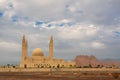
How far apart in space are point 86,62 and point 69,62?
201 ft

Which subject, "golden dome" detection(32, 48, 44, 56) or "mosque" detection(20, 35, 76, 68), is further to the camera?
"golden dome" detection(32, 48, 44, 56)

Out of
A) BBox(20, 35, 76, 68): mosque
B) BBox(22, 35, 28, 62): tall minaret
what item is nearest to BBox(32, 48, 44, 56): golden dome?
BBox(20, 35, 76, 68): mosque

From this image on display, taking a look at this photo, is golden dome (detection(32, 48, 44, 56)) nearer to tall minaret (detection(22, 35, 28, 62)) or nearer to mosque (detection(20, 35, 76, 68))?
mosque (detection(20, 35, 76, 68))

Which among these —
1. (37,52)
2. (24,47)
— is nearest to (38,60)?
(37,52)

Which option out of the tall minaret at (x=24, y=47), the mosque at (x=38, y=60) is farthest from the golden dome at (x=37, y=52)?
the tall minaret at (x=24, y=47)

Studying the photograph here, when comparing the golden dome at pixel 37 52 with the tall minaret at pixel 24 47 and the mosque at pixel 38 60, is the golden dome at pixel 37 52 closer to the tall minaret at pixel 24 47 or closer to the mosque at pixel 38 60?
the mosque at pixel 38 60

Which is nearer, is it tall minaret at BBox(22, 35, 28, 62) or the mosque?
the mosque

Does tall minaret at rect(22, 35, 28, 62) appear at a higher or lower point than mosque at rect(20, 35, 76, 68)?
higher

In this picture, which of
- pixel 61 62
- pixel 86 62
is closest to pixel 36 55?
pixel 61 62

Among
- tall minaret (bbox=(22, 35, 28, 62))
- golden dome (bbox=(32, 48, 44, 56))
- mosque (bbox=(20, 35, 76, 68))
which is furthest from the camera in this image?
tall minaret (bbox=(22, 35, 28, 62))

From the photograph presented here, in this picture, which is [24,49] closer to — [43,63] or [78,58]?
[43,63]

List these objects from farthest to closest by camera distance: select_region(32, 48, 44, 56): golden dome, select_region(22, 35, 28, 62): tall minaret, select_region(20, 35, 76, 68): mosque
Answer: select_region(22, 35, 28, 62): tall minaret < select_region(32, 48, 44, 56): golden dome < select_region(20, 35, 76, 68): mosque

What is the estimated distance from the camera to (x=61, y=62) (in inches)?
3797

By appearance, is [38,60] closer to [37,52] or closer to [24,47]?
[37,52]
